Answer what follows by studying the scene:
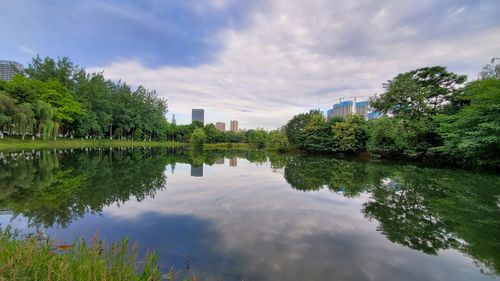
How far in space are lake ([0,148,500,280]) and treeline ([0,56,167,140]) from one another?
22829mm

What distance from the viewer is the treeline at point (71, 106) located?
28752mm

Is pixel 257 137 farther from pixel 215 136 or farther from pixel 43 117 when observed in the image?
pixel 43 117

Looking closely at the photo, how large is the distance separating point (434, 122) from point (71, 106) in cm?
4783

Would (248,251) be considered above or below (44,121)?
below

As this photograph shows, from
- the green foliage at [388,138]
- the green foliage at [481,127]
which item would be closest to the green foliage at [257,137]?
the green foliage at [388,138]

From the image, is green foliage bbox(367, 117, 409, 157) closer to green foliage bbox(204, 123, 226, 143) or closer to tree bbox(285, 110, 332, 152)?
tree bbox(285, 110, 332, 152)

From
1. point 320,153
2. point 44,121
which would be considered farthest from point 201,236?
point 320,153

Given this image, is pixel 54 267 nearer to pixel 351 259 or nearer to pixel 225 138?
pixel 351 259

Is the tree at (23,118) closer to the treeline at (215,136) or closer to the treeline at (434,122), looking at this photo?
the treeline at (434,122)

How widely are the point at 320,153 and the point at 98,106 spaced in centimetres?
4292

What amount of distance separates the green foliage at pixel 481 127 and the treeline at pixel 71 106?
40.5 meters

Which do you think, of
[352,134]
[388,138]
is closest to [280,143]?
[352,134]

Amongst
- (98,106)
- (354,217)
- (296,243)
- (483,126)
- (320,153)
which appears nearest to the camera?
(296,243)

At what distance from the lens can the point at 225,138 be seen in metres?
79.7
